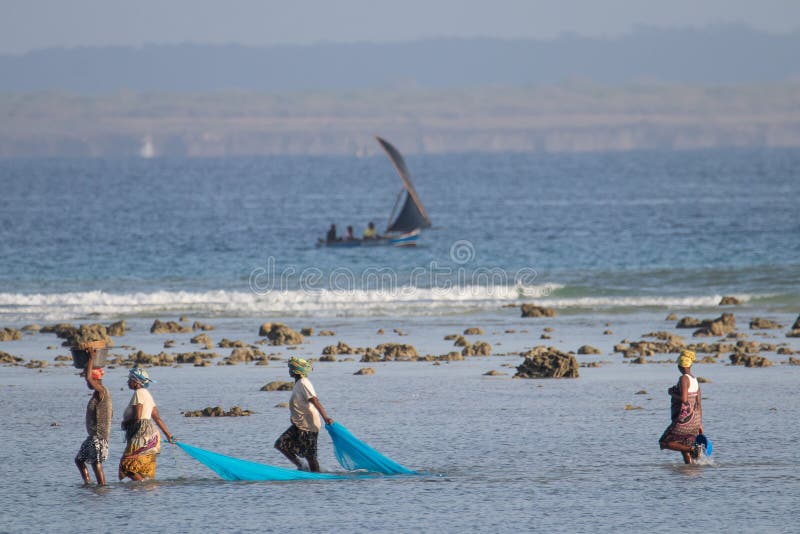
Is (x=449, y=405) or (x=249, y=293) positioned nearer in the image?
(x=449, y=405)

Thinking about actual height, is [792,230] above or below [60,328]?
above

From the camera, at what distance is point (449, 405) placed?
23.1 m

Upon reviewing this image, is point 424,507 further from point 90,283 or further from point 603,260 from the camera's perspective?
point 603,260

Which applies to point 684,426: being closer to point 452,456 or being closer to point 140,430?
point 452,456

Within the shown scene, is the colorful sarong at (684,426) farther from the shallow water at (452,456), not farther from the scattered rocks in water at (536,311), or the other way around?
the scattered rocks in water at (536,311)

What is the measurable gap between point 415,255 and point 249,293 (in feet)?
65.8

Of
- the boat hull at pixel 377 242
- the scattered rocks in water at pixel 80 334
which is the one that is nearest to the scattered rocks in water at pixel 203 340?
the scattered rocks in water at pixel 80 334

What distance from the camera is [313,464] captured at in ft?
58.0

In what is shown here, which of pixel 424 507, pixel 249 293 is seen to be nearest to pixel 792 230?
pixel 249 293

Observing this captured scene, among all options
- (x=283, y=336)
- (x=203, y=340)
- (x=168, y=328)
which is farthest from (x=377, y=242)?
(x=203, y=340)

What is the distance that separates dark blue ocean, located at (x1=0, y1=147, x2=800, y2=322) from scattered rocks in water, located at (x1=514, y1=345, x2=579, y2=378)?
49.8 feet

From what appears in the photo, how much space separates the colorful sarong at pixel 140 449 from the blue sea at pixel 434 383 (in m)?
0.30

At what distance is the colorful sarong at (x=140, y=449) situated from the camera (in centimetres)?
1677

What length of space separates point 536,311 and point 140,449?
23.9 m
